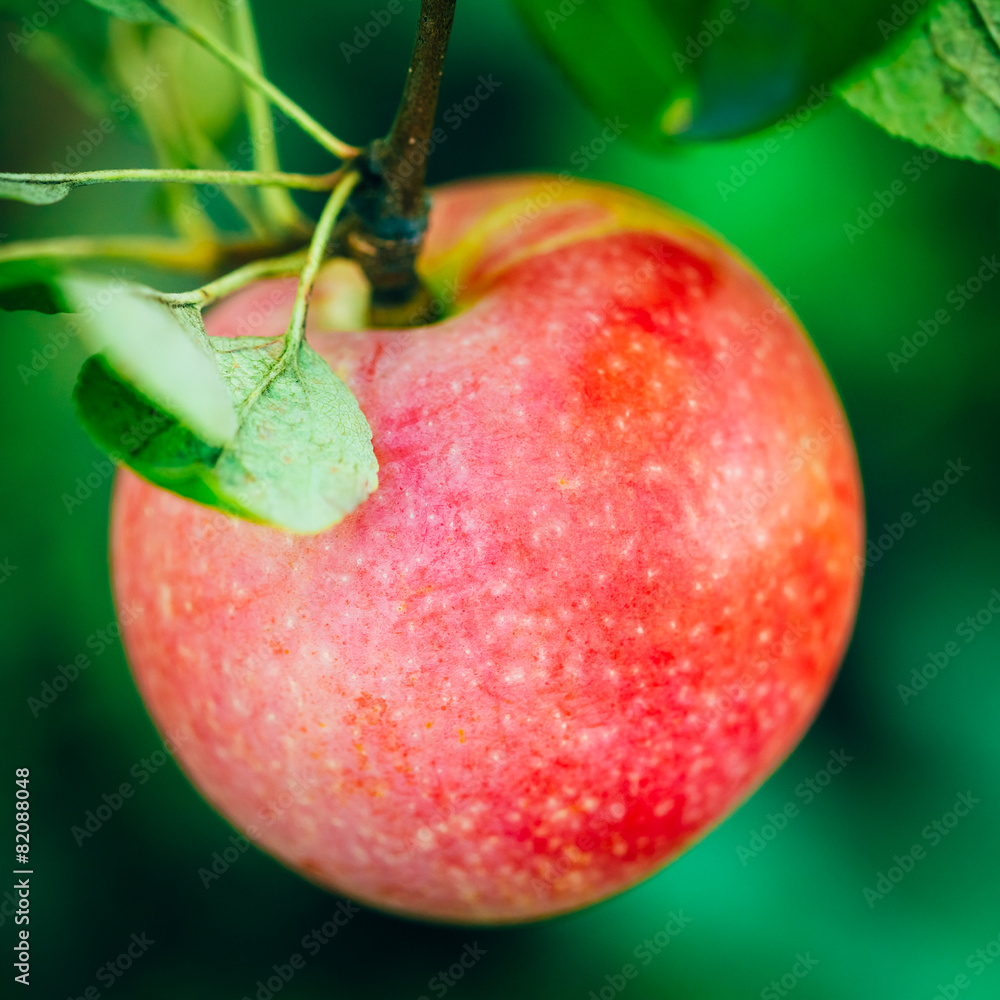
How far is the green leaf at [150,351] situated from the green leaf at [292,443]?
0.02 m

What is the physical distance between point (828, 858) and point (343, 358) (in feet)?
2.10

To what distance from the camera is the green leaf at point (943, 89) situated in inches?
19.2

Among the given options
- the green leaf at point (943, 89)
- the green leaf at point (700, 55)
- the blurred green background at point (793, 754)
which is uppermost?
the green leaf at point (943, 89)

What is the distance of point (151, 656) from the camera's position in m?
0.57

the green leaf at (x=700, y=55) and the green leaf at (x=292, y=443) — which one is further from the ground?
the green leaf at (x=700, y=55)

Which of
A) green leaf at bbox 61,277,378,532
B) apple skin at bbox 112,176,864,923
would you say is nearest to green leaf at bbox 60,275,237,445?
green leaf at bbox 61,277,378,532

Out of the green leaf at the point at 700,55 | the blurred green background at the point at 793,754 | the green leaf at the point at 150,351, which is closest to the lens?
the green leaf at the point at 150,351

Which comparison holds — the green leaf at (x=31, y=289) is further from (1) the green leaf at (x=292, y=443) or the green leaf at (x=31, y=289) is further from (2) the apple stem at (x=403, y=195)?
(2) the apple stem at (x=403, y=195)

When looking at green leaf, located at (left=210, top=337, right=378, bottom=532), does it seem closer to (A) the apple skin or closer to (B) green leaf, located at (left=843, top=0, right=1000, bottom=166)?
(A) the apple skin

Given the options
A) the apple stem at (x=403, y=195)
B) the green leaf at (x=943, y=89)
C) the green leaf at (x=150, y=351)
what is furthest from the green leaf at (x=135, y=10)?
the green leaf at (x=943, y=89)

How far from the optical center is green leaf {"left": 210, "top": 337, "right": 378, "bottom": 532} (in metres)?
0.36

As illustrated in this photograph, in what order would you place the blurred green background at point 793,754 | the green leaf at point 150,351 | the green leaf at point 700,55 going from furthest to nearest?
1. the blurred green background at point 793,754
2. the green leaf at point 700,55
3. the green leaf at point 150,351

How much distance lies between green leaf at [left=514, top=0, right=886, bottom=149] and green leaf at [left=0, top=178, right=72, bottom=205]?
0.34 meters

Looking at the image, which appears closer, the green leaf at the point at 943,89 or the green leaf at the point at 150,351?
the green leaf at the point at 150,351
